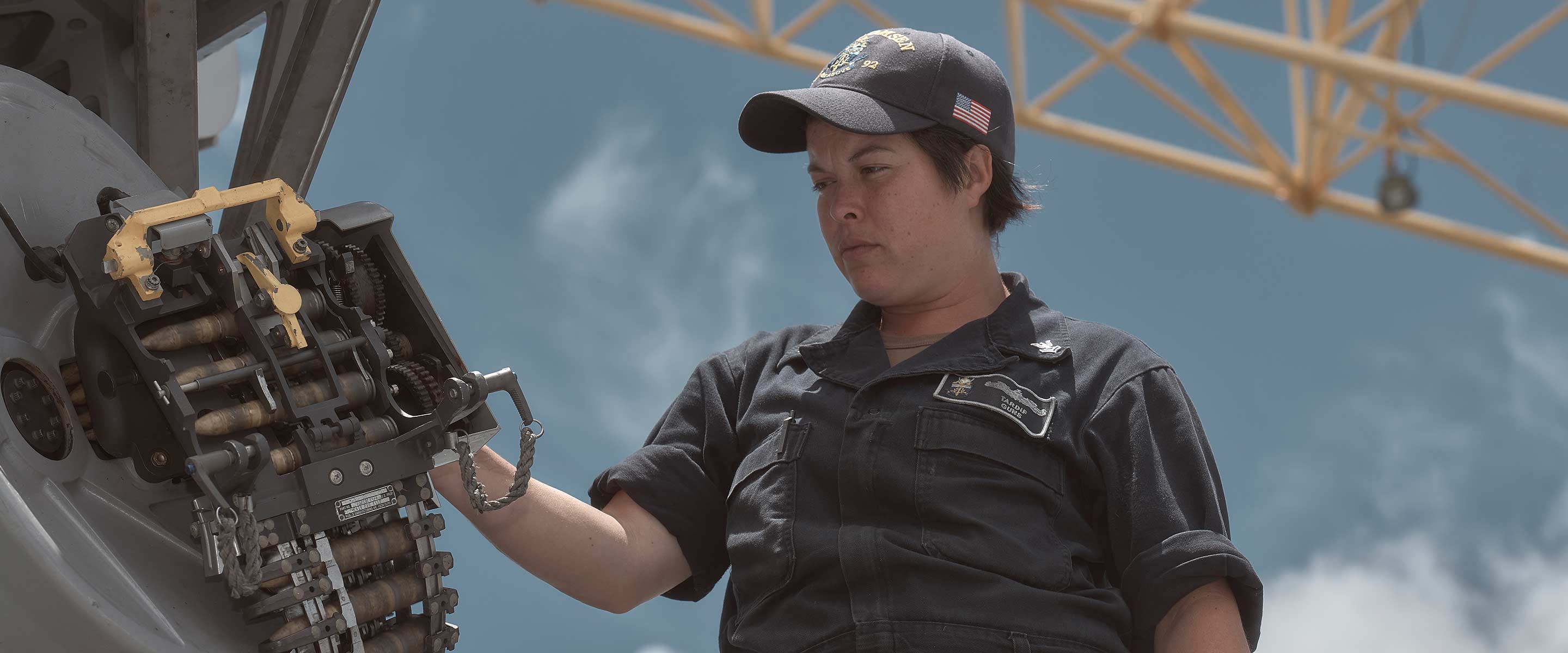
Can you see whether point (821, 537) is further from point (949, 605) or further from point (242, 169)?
point (242, 169)

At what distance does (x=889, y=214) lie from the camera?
2.06 m

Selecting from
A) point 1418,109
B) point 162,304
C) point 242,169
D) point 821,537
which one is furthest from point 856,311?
point 1418,109

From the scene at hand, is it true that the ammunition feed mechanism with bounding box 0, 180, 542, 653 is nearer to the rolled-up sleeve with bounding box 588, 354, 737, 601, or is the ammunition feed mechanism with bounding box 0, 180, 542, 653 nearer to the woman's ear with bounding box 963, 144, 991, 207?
the rolled-up sleeve with bounding box 588, 354, 737, 601

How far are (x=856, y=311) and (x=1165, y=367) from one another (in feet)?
1.50

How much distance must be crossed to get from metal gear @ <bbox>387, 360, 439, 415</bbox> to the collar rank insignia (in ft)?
2.56

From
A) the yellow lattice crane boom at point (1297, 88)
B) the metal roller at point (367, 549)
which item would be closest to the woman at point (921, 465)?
the metal roller at point (367, 549)

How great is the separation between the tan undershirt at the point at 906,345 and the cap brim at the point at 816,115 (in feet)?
0.98

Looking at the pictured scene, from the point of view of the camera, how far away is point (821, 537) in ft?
6.56

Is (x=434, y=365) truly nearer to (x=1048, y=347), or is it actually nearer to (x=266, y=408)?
(x=266, y=408)

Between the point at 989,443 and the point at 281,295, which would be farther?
the point at 989,443

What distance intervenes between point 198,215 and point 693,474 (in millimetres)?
778

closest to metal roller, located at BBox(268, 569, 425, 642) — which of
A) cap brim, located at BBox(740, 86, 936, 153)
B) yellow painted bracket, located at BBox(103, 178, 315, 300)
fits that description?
yellow painted bracket, located at BBox(103, 178, 315, 300)

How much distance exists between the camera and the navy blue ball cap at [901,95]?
6.73ft

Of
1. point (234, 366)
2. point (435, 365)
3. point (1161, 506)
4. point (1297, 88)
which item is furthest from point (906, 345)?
point (1297, 88)
